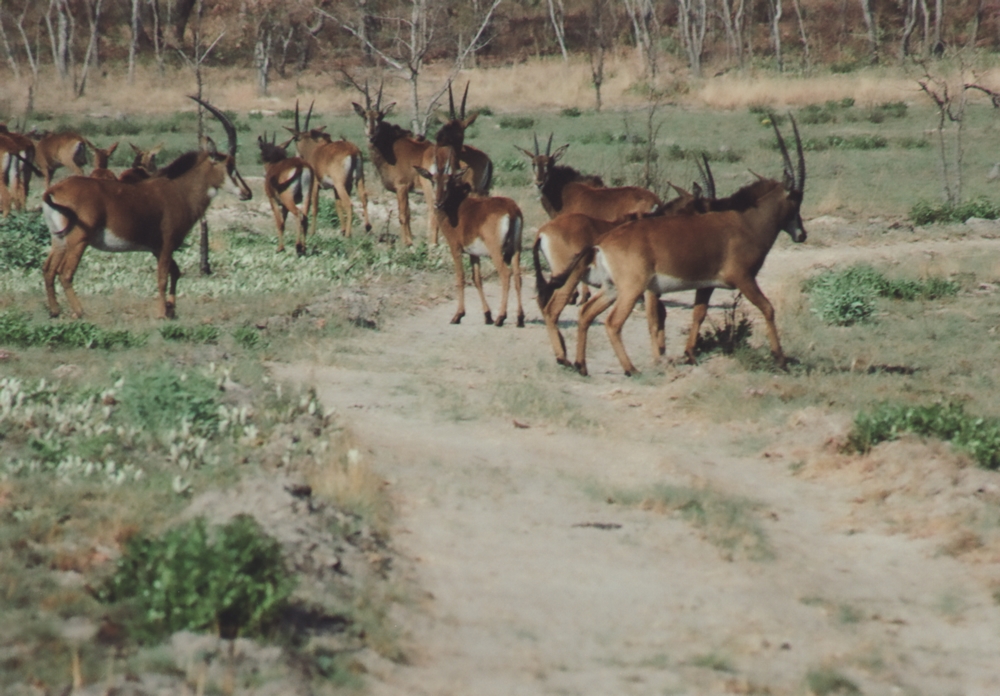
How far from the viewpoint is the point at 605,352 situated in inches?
570

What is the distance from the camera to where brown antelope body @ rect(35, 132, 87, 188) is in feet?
88.5

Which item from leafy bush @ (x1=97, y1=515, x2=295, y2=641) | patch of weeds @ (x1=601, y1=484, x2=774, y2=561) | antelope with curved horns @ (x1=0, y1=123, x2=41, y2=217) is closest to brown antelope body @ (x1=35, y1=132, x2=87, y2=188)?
antelope with curved horns @ (x1=0, y1=123, x2=41, y2=217)

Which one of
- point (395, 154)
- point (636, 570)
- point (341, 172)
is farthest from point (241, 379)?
point (395, 154)

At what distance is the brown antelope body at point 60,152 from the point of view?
1062 inches

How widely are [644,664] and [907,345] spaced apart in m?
9.23

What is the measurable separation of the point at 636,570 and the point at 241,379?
15.5ft

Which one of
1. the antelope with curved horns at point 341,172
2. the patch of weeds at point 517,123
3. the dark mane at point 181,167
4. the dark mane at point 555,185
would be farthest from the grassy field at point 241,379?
the patch of weeds at point 517,123

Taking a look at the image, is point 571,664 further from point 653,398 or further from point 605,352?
point 605,352

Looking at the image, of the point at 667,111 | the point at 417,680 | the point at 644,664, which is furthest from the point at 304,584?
the point at 667,111

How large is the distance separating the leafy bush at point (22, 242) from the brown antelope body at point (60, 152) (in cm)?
466

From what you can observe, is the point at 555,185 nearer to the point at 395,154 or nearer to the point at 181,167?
the point at 181,167

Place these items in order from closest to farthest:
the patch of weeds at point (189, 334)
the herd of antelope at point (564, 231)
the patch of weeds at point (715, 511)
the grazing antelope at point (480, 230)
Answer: the patch of weeds at point (715, 511) < the herd of antelope at point (564, 231) < the patch of weeds at point (189, 334) < the grazing antelope at point (480, 230)

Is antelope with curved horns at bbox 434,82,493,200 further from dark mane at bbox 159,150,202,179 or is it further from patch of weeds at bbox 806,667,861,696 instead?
patch of weeds at bbox 806,667,861,696

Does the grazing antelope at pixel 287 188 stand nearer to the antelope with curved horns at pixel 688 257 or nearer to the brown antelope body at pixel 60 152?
the brown antelope body at pixel 60 152
